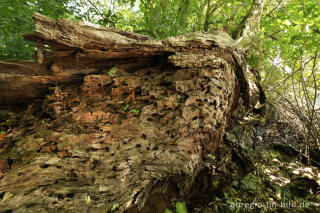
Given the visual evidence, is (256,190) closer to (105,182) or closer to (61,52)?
(105,182)

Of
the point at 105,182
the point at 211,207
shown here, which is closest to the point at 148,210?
the point at 105,182

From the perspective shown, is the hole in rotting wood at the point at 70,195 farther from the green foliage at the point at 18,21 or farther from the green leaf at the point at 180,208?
the green foliage at the point at 18,21

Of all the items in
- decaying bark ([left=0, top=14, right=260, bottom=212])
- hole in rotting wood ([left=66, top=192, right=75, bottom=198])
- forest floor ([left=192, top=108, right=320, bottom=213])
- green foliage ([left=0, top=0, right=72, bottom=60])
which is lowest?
forest floor ([left=192, top=108, right=320, bottom=213])

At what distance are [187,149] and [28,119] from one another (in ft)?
10.6

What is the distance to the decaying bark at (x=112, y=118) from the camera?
77.1 inches

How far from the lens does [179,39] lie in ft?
10.3

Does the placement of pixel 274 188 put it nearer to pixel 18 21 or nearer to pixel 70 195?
pixel 70 195

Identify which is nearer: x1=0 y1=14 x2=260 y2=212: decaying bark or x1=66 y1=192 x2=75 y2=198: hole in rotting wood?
x1=66 y1=192 x2=75 y2=198: hole in rotting wood

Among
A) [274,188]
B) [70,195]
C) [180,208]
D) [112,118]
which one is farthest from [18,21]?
[274,188]

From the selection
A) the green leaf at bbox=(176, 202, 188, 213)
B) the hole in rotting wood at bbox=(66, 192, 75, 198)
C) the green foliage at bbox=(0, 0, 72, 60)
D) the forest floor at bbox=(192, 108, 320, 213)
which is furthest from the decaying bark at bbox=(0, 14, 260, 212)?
the green foliage at bbox=(0, 0, 72, 60)

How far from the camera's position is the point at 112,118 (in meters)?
2.85

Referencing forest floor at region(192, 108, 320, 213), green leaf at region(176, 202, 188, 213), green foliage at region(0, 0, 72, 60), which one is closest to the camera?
green leaf at region(176, 202, 188, 213)

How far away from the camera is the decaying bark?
1.96 metres

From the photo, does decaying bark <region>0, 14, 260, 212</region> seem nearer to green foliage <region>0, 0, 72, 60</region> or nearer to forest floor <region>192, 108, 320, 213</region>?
forest floor <region>192, 108, 320, 213</region>
